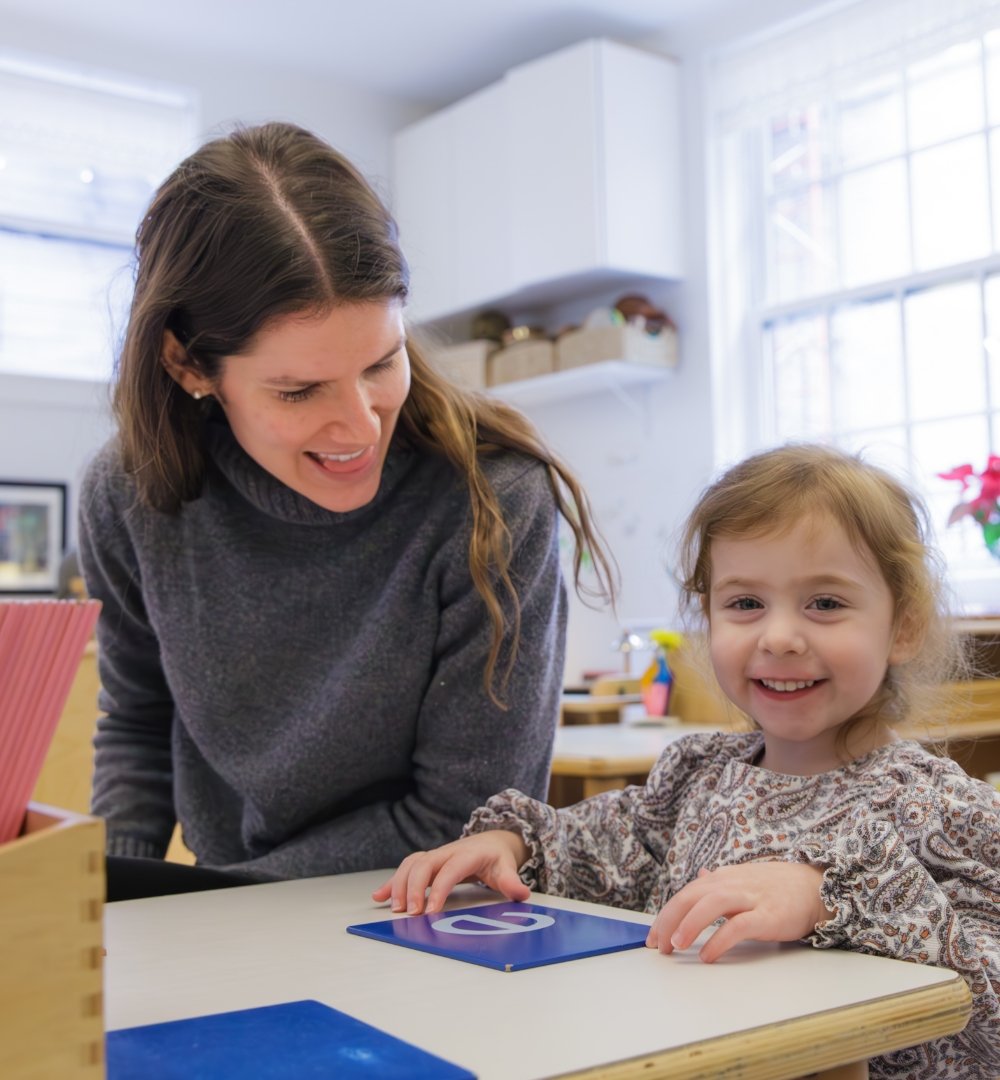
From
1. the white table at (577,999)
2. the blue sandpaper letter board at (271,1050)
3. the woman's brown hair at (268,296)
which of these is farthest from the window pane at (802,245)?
the blue sandpaper letter board at (271,1050)

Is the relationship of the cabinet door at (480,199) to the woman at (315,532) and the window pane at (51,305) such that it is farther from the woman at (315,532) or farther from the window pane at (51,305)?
the woman at (315,532)

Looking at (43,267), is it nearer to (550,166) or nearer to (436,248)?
(436,248)

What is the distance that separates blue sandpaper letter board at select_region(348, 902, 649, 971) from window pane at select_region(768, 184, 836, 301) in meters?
3.83

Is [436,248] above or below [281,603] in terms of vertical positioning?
above

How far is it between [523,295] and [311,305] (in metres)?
4.00

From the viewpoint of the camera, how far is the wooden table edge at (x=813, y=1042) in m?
0.58

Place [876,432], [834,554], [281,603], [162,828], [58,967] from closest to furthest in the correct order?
[58,967] → [834,554] → [281,603] → [162,828] → [876,432]

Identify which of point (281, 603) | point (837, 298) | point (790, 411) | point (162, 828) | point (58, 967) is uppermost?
point (837, 298)

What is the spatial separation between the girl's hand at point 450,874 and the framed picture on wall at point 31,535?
158 inches

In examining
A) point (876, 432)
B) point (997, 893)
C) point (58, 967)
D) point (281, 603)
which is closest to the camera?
point (58, 967)

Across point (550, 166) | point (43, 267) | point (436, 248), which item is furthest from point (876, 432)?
point (43, 267)

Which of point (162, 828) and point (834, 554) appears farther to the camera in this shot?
point (162, 828)

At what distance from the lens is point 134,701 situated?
4.90 ft

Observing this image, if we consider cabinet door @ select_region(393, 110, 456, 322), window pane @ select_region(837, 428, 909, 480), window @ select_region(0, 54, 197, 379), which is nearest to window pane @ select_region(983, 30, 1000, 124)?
window pane @ select_region(837, 428, 909, 480)
